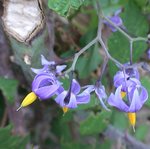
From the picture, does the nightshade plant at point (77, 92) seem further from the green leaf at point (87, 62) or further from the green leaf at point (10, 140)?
the green leaf at point (87, 62)

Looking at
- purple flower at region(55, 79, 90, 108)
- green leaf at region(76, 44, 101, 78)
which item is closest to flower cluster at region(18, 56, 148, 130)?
purple flower at region(55, 79, 90, 108)

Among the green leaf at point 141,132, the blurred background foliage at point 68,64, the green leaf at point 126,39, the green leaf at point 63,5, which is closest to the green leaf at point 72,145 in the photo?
the blurred background foliage at point 68,64

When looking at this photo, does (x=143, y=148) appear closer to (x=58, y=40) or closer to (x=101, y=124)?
(x=101, y=124)

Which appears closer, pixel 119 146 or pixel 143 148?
pixel 143 148

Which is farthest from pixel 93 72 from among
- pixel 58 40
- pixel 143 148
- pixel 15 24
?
pixel 15 24

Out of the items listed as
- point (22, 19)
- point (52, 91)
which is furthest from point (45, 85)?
point (22, 19)

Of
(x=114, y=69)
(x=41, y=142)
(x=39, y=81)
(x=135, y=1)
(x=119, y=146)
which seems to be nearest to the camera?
(x=39, y=81)
